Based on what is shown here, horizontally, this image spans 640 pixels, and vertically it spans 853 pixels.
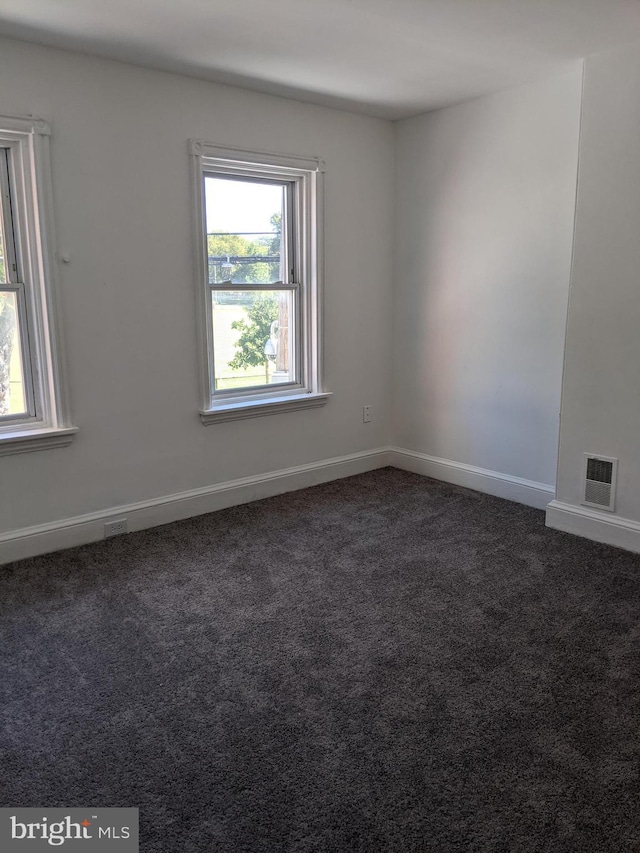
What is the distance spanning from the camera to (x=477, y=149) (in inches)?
161

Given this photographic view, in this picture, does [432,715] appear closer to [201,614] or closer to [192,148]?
[201,614]

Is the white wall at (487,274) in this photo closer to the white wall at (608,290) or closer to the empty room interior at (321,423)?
the empty room interior at (321,423)

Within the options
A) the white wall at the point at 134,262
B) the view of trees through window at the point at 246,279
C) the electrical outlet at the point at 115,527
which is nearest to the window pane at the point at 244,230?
the view of trees through window at the point at 246,279

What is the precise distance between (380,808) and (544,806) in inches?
17.5

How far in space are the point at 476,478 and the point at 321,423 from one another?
1121 millimetres

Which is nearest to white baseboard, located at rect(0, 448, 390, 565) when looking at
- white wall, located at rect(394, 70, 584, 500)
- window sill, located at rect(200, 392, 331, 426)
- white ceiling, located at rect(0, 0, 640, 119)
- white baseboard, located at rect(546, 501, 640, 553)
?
window sill, located at rect(200, 392, 331, 426)

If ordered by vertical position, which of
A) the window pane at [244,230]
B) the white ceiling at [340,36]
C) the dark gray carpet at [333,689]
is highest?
the white ceiling at [340,36]

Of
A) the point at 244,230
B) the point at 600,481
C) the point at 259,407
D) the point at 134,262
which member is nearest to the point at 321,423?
the point at 259,407

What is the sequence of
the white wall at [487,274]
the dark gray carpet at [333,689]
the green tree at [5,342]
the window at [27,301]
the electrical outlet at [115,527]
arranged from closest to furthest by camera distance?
the dark gray carpet at [333,689] → the window at [27,301] → the green tree at [5,342] → the electrical outlet at [115,527] → the white wall at [487,274]

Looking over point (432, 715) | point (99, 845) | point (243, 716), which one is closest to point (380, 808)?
point (432, 715)

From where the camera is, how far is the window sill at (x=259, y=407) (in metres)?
3.96

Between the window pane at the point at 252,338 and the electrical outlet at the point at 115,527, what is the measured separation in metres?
1.00

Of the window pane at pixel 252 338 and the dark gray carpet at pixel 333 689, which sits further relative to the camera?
the window pane at pixel 252 338

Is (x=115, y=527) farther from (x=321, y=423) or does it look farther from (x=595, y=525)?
(x=595, y=525)
